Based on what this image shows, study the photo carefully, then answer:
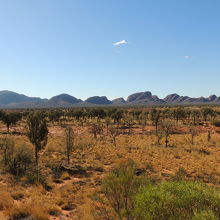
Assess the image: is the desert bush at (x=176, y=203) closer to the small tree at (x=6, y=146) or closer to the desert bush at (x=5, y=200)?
the desert bush at (x=5, y=200)

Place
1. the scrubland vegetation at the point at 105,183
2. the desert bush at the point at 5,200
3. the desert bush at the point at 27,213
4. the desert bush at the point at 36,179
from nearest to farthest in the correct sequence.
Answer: the scrubland vegetation at the point at 105,183
the desert bush at the point at 27,213
the desert bush at the point at 5,200
the desert bush at the point at 36,179

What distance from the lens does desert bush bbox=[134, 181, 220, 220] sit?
287 inches

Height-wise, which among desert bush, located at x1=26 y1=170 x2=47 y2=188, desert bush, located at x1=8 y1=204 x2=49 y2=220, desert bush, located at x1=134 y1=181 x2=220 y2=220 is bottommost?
desert bush, located at x1=26 y1=170 x2=47 y2=188

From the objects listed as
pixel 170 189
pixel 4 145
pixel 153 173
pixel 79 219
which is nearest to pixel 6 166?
pixel 4 145

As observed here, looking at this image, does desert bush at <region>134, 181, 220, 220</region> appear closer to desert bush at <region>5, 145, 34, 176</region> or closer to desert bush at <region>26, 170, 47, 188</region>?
desert bush at <region>26, 170, 47, 188</region>

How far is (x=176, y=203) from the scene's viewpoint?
755 cm

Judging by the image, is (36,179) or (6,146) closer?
(36,179)

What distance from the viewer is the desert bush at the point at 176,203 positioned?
729 cm

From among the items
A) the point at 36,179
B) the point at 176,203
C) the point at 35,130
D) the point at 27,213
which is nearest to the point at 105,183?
the point at 176,203

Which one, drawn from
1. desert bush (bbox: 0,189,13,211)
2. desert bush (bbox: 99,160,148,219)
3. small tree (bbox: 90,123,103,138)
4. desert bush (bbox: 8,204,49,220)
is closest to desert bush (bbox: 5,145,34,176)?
desert bush (bbox: 0,189,13,211)

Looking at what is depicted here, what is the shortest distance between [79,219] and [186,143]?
1324 inches

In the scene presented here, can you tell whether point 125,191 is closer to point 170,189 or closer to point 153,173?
point 170,189

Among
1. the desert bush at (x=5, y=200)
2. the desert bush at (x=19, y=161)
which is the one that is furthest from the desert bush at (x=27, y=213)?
the desert bush at (x=19, y=161)

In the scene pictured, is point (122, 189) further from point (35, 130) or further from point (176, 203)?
point (35, 130)
